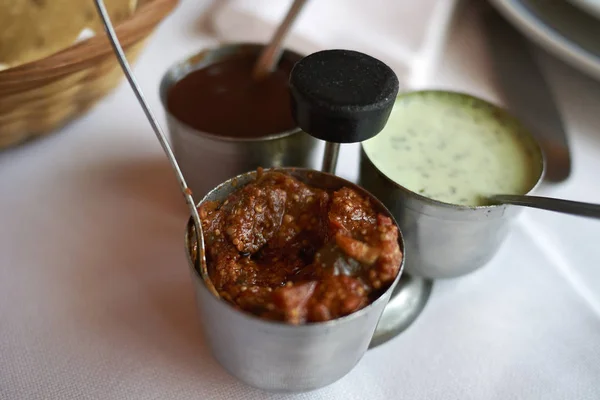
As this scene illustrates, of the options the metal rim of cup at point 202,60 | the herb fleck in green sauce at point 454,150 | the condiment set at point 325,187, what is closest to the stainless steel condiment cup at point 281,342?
the condiment set at point 325,187

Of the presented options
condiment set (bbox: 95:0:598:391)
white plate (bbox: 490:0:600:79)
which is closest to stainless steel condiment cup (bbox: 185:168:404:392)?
condiment set (bbox: 95:0:598:391)

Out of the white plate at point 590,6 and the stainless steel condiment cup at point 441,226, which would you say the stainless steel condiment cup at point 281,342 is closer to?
the stainless steel condiment cup at point 441,226

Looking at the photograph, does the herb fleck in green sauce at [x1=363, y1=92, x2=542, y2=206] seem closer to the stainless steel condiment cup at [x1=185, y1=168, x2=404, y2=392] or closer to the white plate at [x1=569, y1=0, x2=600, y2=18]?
the stainless steel condiment cup at [x1=185, y1=168, x2=404, y2=392]

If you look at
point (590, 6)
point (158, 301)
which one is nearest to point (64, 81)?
point (158, 301)

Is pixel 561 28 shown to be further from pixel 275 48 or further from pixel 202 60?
pixel 202 60

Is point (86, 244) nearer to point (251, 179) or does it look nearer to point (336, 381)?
point (251, 179)

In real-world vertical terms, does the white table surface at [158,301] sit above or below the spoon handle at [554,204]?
below
